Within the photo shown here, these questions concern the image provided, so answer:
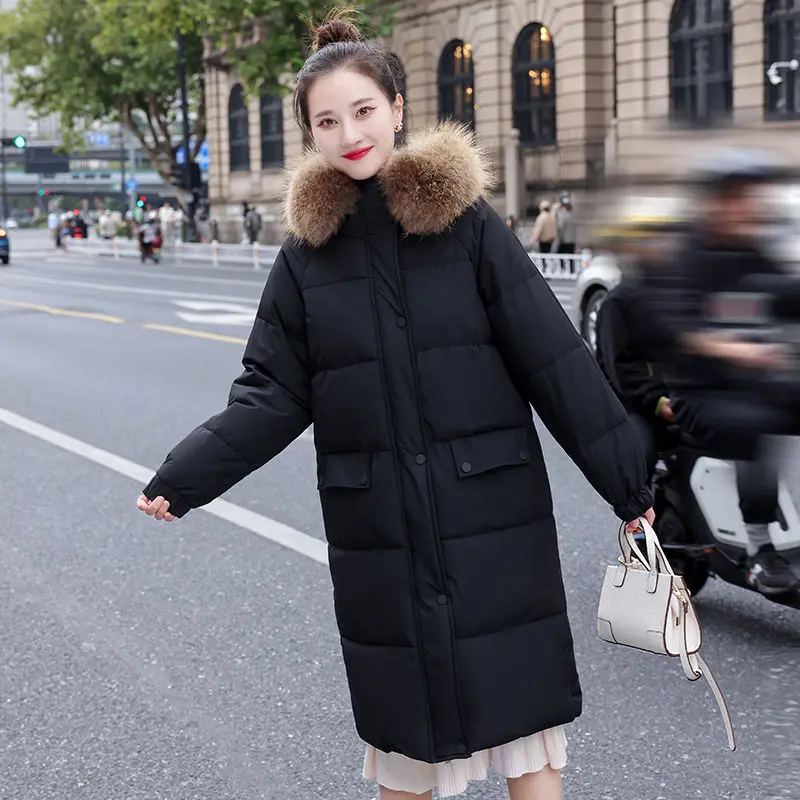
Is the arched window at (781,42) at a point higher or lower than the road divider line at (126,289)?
higher

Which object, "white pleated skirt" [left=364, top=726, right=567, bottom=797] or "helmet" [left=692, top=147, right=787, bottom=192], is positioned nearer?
"helmet" [left=692, top=147, right=787, bottom=192]

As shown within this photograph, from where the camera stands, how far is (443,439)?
9.10ft

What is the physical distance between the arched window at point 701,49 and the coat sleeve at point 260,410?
28.7 meters

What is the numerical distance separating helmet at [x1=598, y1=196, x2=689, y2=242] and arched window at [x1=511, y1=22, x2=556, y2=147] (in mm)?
35586

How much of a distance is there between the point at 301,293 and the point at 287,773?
1681 millimetres

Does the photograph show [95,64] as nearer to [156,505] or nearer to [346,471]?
[156,505]

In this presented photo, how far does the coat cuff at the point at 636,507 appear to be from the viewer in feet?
9.37

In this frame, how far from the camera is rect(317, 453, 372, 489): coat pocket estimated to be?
2.82 m

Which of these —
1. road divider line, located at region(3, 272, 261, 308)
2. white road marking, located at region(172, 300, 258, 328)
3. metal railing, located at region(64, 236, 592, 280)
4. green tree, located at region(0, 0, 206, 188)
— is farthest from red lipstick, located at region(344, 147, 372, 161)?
green tree, located at region(0, 0, 206, 188)

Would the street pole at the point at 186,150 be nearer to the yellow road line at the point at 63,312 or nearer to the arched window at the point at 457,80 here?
the arched window at the point at 457,80

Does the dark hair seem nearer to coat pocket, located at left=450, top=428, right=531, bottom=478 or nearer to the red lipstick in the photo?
the red lipstick

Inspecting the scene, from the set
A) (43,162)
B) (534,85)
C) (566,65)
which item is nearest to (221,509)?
(566,65)

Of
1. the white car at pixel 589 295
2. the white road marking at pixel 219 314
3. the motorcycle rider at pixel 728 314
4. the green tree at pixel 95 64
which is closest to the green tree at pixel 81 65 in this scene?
the green tree at pixel 95 64

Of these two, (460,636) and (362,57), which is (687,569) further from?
(362,57)
